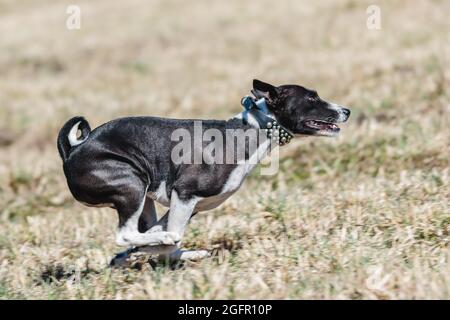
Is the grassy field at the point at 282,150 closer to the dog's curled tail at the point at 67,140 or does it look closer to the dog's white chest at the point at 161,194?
the dog's white chest at the point at 161,194

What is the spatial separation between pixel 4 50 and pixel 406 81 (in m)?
11.0

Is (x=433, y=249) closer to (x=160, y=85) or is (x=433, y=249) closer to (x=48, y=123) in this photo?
(x=48, y=123)

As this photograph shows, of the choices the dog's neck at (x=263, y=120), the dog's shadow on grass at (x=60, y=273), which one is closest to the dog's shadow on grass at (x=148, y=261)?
the dog's shadow on grass at (x=60, y=273)

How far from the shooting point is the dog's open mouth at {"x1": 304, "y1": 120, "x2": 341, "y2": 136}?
5.87 meters

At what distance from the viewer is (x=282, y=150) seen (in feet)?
33.8

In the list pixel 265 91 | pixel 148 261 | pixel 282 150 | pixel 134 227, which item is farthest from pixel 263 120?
pixel 282 150

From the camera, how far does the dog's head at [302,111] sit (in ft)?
19.2

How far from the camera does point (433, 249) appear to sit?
579 centimetres

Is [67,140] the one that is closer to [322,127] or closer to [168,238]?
[168,238]

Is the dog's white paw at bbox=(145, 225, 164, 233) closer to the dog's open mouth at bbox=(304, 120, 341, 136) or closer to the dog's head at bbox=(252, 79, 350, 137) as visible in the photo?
the dog's head at bbox=(252, 79, 350, 137)

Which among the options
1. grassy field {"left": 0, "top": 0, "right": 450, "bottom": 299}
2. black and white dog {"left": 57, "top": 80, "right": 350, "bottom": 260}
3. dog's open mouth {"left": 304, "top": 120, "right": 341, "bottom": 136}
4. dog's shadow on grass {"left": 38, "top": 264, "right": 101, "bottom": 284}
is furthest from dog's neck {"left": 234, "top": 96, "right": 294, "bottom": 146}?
dog's shadow on grass {"left": 38, "top": 264, "right": 101, "bottom": 284}

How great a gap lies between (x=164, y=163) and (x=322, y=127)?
1.12m

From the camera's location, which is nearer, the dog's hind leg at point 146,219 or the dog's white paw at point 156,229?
the dog's white paw at point 156,229

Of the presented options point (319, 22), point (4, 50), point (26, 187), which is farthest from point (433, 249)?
point (4, 50)
